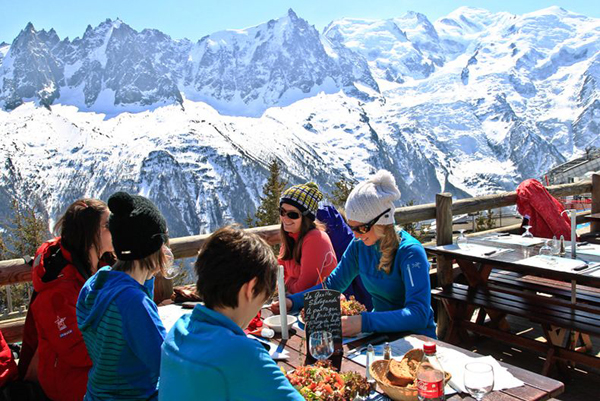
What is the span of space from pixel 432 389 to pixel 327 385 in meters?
0.36

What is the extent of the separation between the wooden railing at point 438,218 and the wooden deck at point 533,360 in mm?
753

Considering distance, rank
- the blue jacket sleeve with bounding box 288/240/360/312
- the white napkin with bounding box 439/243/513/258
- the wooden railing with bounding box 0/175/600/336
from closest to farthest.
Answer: the blue jacket sleeve with bounding box 288/240/360/312, the wooden railing with bounding box 0/175/600/336, the white napkin with bounding box 439/243/513/258

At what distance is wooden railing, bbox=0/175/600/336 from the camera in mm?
3555

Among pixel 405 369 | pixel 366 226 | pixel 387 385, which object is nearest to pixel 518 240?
pixel 366 226

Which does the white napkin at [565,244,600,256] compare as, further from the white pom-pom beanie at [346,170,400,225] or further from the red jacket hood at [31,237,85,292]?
the red jacket hood at [31,237,85,292]

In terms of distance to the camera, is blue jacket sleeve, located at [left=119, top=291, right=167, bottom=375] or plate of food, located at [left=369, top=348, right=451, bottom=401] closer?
plate of food, located at [left=369, top=348, right=451, bottom=401]

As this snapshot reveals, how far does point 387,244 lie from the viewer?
287cm

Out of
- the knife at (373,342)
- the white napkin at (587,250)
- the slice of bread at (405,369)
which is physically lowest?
the white napkin at (587,250)

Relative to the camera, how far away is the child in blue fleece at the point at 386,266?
101 inches

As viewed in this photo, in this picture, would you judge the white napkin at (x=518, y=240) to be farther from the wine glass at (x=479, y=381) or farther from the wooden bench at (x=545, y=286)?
the wine glass at (x=479, y=381)

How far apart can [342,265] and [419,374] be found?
5.26 feet

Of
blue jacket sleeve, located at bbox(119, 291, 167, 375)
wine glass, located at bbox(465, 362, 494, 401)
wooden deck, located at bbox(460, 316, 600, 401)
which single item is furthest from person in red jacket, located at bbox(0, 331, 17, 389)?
wooden deck, located at bbox(460, 316, 600, 401)

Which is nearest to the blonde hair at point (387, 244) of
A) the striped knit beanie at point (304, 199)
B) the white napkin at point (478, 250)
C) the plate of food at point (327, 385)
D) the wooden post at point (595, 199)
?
the striped knit beanie at point (304, 199)

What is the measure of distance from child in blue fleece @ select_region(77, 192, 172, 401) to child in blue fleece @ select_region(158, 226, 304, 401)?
46cm
